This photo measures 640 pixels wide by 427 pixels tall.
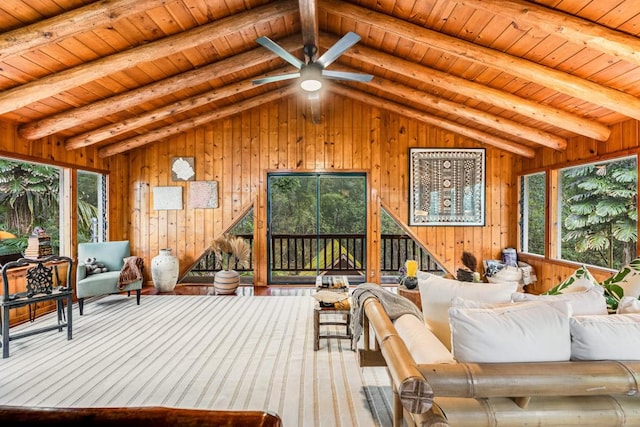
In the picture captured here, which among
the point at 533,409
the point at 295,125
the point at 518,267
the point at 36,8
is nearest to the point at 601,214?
the point at 518,267

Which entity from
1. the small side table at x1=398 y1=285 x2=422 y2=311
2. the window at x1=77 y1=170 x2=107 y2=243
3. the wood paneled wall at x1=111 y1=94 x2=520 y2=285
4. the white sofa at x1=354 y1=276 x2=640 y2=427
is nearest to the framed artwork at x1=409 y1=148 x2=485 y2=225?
the wood paneled wall at x1=111 y1=94 x2=520 y2=285

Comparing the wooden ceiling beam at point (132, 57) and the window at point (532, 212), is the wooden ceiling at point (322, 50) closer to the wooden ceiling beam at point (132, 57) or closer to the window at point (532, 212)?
the wooden ceiling beam at point (132, 57)

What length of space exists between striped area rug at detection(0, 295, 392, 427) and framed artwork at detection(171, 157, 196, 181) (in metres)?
2.56

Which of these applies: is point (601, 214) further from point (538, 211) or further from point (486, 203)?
point (486, 203)

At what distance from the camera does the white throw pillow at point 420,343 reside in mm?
1491

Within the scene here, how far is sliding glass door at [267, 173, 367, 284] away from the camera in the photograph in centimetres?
591

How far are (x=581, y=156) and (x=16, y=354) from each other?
6.78 metres

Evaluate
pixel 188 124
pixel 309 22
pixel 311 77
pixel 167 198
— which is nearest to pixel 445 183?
pixel 311 77

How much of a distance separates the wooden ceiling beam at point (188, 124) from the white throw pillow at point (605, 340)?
15.9 ft

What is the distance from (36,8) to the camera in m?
2.41

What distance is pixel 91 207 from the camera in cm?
536

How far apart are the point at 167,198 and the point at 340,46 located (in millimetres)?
4258

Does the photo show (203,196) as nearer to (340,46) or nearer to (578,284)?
(340,46)

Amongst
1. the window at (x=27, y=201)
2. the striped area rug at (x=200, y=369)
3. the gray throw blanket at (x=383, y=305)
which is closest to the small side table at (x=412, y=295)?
the striped area rug at (x=200, y=369)
